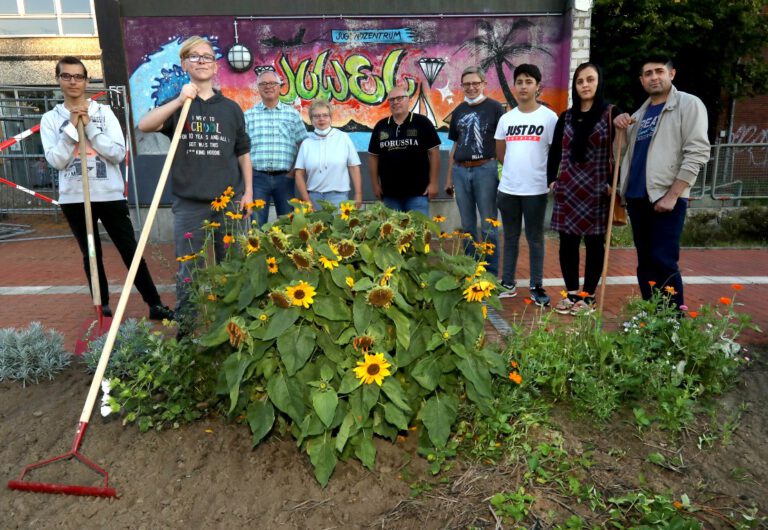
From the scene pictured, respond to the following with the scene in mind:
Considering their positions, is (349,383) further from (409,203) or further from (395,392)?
(409,203)

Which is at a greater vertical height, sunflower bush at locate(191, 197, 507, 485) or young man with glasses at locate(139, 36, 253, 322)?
young man with glasses at locate(139, 36, 253, 322)

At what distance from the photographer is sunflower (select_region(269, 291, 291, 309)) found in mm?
2404

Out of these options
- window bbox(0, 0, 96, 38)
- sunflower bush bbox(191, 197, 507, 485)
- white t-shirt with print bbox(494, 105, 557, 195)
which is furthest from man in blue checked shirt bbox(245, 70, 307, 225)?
window bbox(0, 0, 96, 38)

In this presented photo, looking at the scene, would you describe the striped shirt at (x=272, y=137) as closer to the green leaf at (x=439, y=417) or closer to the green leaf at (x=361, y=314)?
the green leaf at (x=361, y=314)

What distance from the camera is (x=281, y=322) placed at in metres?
2.42

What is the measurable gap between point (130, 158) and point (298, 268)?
759 centimetres

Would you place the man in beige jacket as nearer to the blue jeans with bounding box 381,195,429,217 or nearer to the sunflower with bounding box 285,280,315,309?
the blue jeans with bounding box 381,195,429,217

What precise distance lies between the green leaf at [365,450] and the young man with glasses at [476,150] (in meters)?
2.77

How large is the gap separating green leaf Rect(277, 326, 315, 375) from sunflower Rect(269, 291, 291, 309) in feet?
0.41

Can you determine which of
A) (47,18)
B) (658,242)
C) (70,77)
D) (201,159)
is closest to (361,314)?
(201,159)

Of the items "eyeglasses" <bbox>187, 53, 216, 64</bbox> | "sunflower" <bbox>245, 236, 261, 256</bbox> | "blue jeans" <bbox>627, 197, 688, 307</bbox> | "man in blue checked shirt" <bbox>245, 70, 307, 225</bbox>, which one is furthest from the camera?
"man in blue checked shirt" <bbox>245, 70, 307, 225</bbox>

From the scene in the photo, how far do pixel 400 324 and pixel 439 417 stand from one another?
0.46 metres

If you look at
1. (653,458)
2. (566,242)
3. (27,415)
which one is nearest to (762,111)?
(566,242)

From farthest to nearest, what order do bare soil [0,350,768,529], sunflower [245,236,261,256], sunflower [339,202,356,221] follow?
sunflower [339,202,356,221] < sunflower [245,236,261,256] < bare soil [0,350,768,529]
